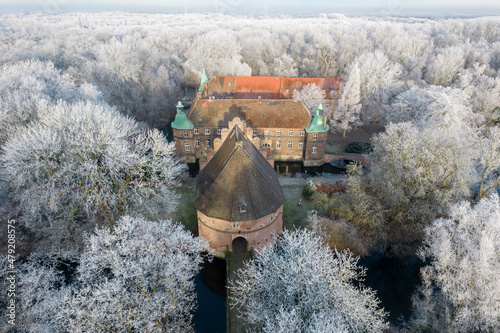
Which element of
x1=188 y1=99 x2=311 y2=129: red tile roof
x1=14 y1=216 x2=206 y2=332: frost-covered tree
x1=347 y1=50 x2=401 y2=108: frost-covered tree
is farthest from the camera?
x1=347 y1=50 x2=401 y2=108: frost-covered tree

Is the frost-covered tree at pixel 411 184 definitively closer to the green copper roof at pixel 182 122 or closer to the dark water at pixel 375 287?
the dark water at pixel 375 287

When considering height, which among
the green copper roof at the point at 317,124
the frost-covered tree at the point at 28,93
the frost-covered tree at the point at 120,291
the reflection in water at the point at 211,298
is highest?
the frost-covered tree at the point at 28,93

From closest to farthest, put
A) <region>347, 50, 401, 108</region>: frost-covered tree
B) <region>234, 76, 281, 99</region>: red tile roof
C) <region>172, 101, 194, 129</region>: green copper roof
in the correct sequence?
<region>172, 101, 194, 129</region>: green copper roof
<region>347, 50, 401, 108</region>: frost-covered tree
<region>234, 76, 281, 99</region>: red tile roof

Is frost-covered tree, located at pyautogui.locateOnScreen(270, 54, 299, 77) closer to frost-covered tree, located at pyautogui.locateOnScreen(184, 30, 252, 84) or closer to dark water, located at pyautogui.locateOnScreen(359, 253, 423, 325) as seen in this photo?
frost-covered tree, located at pyautogui.locateOnScreen(184, 30, 252, 84)

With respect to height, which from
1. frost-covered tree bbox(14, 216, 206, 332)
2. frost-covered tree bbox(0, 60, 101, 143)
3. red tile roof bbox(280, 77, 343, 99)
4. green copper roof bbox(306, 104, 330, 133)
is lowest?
frost-covered tree bbox(14, 216, 206, 332)

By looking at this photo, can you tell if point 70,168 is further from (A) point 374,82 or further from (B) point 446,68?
(B) point 446,68

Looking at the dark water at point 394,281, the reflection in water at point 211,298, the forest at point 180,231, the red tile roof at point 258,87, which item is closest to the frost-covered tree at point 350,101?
the forest at point 180,231

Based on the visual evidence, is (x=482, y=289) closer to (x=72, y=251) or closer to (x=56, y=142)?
(x=72, y=251)

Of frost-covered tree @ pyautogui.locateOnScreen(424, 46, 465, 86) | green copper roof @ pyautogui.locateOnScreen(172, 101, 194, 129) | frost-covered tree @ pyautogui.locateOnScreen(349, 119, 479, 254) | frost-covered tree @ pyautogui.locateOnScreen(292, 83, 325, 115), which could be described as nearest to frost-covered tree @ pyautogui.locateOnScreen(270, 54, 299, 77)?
frost-covered tree @ pyautogui.locateOnScreen(292, 83, 325, 115)
